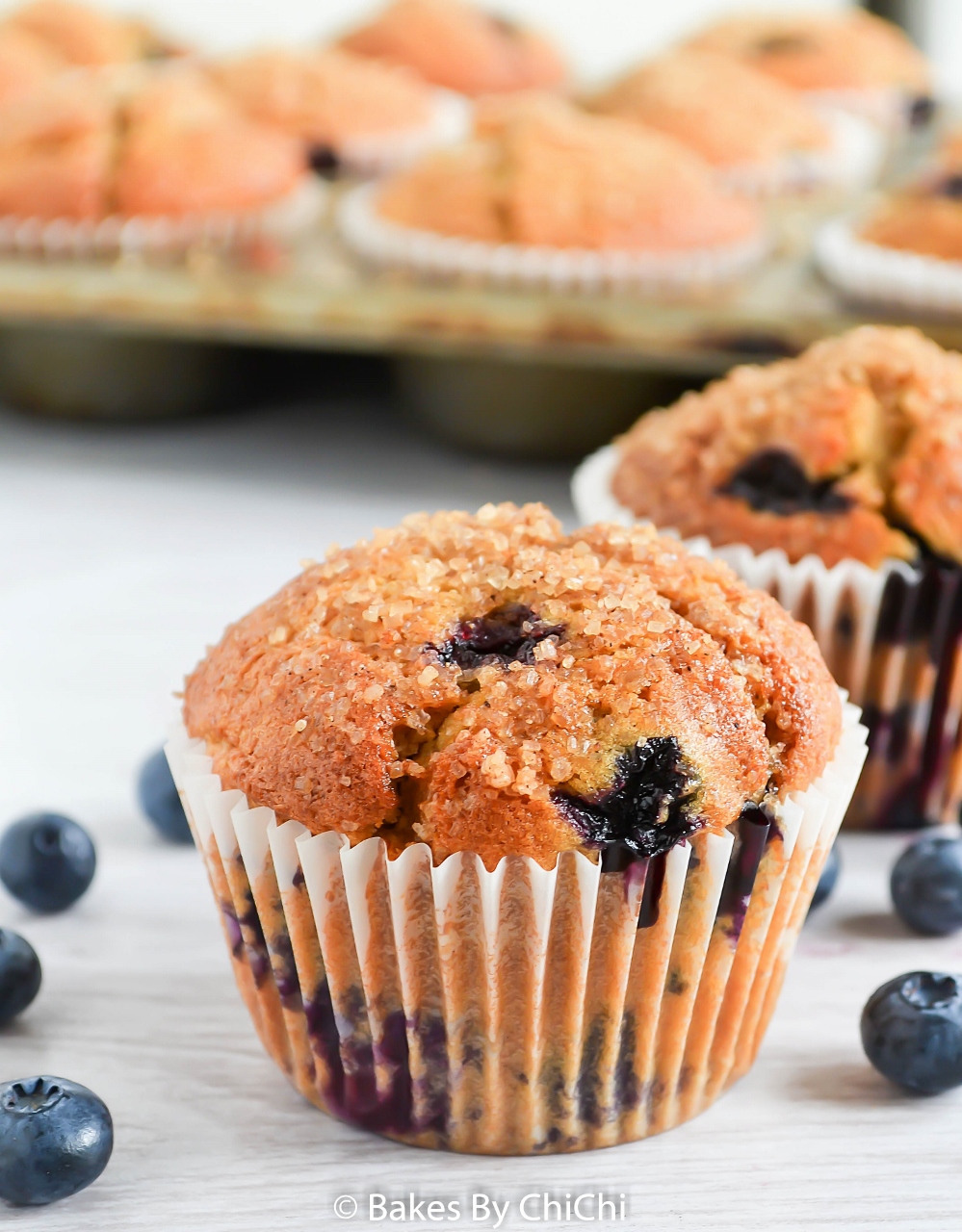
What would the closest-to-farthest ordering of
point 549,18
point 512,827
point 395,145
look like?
1. point 512,827
2. point 395,145
3. point 549,18

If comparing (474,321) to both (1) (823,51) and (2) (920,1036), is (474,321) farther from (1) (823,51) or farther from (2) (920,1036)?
(1) (823,51)

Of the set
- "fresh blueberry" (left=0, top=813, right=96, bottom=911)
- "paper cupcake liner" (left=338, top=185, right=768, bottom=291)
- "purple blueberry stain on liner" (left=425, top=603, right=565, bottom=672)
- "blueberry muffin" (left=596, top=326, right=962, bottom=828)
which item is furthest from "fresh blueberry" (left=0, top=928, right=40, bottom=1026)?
"paper cupcake liner" (left=338, top=185, right=768, bottom=291)

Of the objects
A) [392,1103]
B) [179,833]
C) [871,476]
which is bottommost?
Result: [179,833]

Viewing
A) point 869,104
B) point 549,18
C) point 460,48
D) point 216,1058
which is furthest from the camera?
point 549,18

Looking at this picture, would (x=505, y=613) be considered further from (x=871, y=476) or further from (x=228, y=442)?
(x=228, y=442)

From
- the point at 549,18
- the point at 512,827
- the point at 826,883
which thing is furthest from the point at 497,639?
the point at 549,18

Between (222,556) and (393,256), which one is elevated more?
(393,256)

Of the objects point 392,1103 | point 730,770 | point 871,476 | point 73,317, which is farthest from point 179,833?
point 73,317
